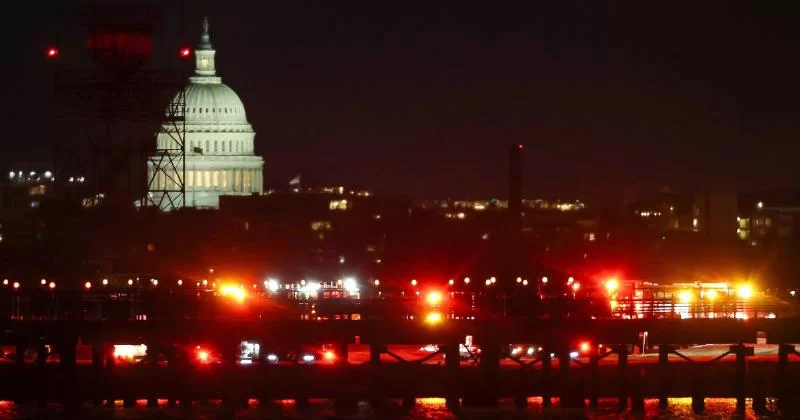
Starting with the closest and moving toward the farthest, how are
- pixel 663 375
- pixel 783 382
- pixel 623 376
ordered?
pixel 623 376, pixel 663 375, pixel 783 382

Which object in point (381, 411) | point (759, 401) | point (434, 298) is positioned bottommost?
point (381, 411)

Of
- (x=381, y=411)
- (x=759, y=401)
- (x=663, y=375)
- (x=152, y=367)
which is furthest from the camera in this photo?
(x=152, y=367)

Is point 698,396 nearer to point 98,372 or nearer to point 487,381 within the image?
point 487,381

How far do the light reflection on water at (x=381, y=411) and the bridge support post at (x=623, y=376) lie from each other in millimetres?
364

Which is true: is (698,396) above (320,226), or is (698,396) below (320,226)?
below

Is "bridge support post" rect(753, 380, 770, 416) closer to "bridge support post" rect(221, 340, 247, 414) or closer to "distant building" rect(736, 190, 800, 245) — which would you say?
"bridge support post" rect(221, 340, 247, 414)

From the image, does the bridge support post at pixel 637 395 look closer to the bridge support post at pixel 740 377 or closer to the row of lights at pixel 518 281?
the bridge support post at pixel 740 377

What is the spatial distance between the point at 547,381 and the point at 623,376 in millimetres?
2306

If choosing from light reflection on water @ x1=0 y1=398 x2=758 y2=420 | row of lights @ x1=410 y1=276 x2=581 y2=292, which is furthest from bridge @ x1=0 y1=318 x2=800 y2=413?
row of lights @ x1=410 y1=276 x2=581 y2=292

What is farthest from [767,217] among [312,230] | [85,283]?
[85,283]

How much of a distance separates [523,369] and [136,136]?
55474mm

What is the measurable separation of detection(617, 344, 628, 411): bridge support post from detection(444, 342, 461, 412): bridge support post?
491 cm

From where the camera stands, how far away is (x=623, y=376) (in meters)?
63.0

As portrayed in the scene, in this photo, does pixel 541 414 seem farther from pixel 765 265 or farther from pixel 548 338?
pixel 765 265
